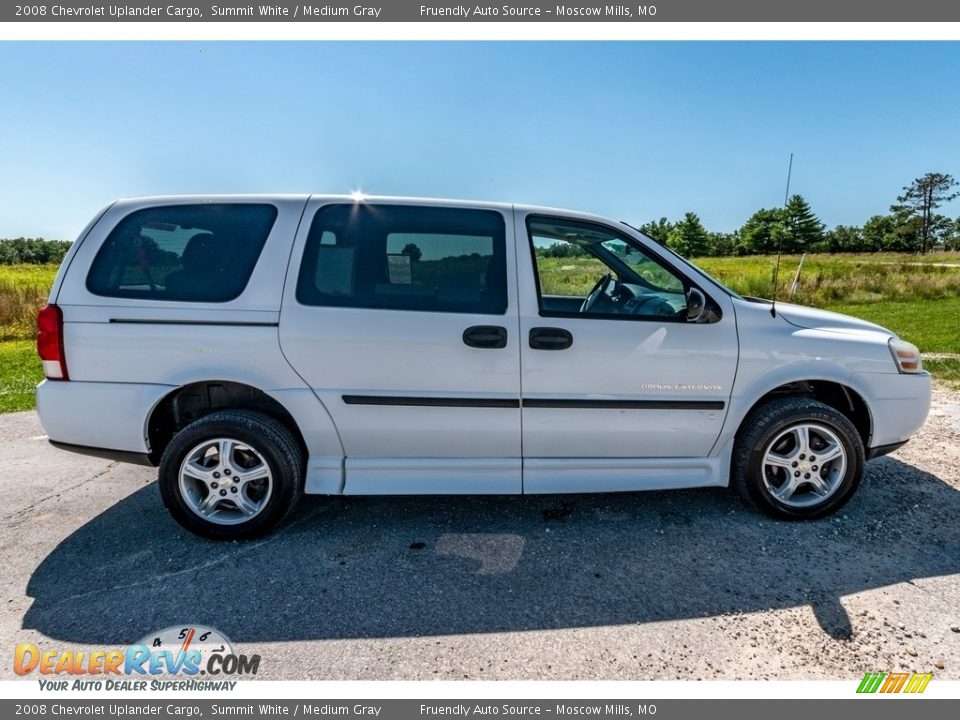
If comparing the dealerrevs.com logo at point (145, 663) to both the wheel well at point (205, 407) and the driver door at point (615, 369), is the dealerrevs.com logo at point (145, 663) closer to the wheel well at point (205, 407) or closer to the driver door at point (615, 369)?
the wheel well at point (205, 407)

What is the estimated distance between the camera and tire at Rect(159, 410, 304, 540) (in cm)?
278

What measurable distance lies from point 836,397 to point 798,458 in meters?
0.59

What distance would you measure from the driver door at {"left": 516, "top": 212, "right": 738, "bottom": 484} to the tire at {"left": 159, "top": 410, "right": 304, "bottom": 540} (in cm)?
136

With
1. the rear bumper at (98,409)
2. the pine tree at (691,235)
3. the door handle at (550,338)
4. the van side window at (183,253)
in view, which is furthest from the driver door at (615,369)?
the pine tree at (691,235)

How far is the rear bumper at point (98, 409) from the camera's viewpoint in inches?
108

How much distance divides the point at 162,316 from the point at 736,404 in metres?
3.22

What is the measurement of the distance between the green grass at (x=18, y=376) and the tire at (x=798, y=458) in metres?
7.35

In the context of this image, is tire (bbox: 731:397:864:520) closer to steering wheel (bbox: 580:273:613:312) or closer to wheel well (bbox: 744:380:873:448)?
wheel well (bbox: 744:380:873:448)

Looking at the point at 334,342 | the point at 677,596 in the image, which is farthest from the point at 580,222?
the point at 677,596

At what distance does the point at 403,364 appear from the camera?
2742 mm

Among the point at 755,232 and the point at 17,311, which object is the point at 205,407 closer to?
the point at 17,311

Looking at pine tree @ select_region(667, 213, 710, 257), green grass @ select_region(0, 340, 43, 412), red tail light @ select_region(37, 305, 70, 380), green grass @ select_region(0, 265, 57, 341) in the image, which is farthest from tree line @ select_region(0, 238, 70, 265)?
pine tree @ select_region(667, 213, 710, 257)

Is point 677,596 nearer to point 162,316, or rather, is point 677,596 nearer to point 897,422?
point 897,422

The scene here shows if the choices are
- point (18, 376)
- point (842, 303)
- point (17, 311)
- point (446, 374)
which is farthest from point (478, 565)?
point (842, 303)
